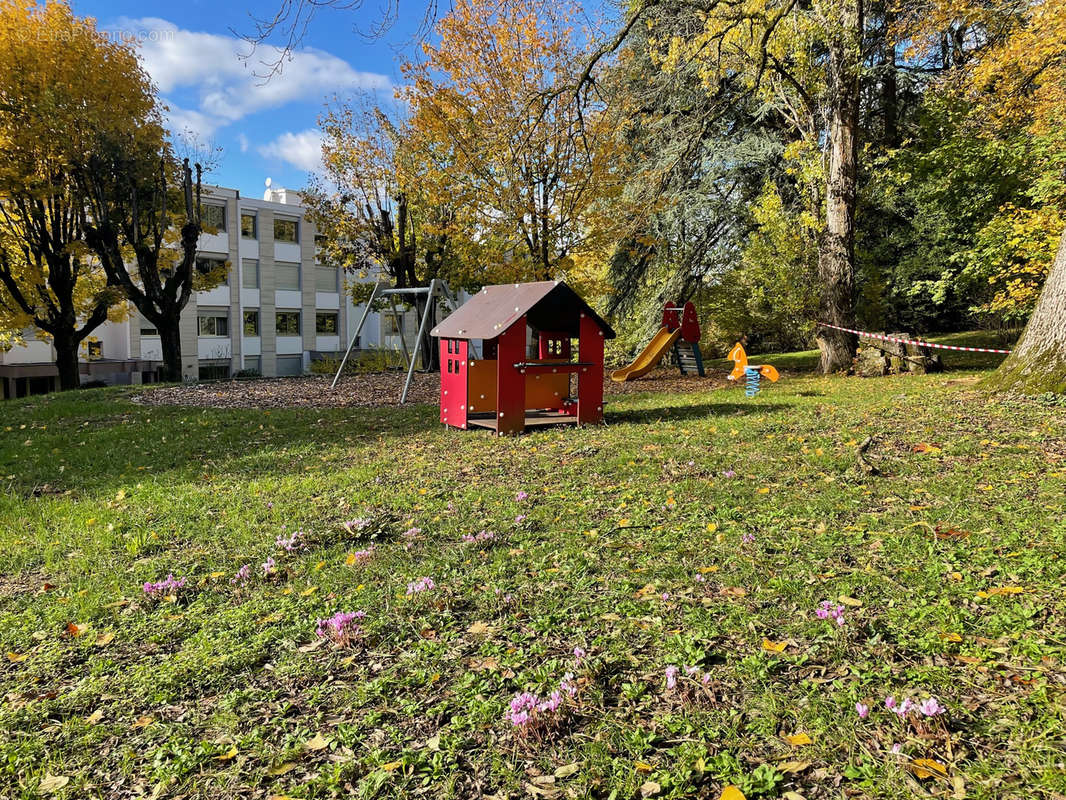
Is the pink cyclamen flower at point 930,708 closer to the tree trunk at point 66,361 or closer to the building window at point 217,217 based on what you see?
the tree trunk at point 66,361

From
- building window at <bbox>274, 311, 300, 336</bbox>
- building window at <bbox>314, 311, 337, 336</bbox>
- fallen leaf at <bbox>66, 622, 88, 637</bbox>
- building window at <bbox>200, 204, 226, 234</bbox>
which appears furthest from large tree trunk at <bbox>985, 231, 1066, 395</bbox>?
building window at <bbox>314, 311, 337, 336</bbox>

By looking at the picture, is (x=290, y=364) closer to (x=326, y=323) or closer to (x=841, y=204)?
(x=326, y=323)

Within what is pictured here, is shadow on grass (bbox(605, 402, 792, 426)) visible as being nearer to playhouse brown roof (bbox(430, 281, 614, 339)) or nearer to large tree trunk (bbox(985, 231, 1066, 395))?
playhouse brown roof (bbox(430, 281, 614, 339))

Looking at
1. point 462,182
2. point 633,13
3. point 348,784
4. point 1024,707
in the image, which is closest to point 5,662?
point 348,784

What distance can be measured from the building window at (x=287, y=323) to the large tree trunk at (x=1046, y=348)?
36.2 m

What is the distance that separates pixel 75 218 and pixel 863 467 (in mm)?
23822

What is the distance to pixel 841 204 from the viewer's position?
591 inches

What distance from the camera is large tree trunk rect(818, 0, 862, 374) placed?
1393 centimetres

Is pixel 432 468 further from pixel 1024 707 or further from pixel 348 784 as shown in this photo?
pixel 1024 707

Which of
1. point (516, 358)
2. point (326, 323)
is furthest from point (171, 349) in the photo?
point (326, 323)

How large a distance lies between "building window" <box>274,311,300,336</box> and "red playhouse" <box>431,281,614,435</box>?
3170cm

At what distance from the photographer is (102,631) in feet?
11.8

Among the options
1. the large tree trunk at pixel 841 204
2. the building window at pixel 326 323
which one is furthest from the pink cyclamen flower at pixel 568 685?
the building window at pixel 326 323

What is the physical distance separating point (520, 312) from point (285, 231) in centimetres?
3429
